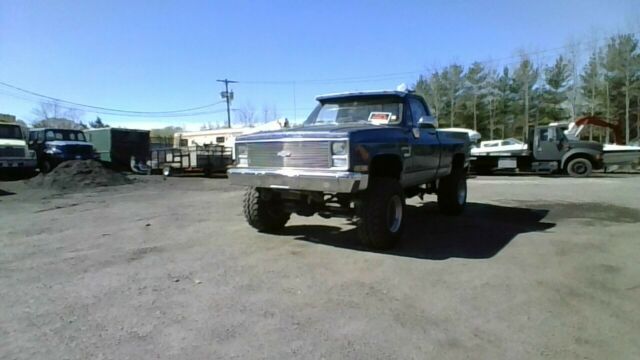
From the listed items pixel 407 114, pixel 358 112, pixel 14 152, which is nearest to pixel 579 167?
pixel 407 114

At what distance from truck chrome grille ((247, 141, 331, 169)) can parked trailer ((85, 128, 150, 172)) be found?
66.9ft

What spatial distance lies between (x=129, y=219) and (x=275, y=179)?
441cm

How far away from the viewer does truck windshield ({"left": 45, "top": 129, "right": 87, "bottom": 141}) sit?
76.2 feet

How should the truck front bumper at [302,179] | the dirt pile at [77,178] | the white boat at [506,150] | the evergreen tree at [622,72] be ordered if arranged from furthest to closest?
the evergreen tree at [622,72]
the white boat at [506,150]
the dirt pile at [77,178]
the truck front bumper at [302,179]

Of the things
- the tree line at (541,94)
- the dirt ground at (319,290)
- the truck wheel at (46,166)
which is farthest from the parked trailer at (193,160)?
the tree line at (541,94)

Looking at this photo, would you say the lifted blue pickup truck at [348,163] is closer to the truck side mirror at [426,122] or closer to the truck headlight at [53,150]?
the truck side mirror at [426,122]

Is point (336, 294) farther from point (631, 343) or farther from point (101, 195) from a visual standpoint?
point (101, 195)

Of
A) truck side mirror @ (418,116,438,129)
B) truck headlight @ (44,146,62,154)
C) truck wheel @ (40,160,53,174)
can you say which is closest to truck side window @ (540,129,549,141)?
truck side mirror @ (418,116,438,129)

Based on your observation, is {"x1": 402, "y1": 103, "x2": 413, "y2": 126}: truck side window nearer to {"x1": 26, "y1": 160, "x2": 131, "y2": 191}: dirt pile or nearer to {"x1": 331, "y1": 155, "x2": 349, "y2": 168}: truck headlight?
{"x1": 331, "y1": 155, "x2": 349, "y2": 168}: truck headlight

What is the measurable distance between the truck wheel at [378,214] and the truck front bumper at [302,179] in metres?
0.35

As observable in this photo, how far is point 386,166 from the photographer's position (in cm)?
659

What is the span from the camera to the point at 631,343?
343 cm

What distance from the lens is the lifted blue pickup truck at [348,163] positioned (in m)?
5.77

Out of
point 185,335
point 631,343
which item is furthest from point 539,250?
point 185,335
